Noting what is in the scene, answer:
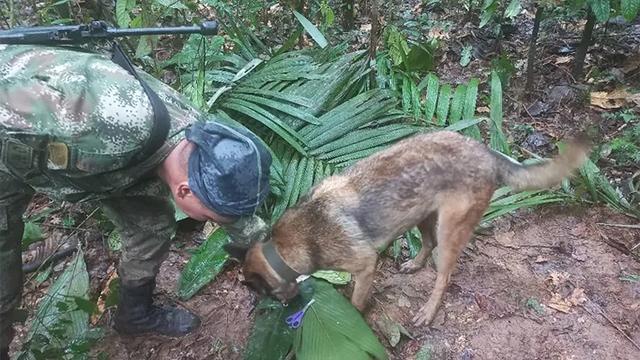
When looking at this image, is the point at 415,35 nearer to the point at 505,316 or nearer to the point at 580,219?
the point at 580,219

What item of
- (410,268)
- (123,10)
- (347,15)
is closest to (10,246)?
(123,10)

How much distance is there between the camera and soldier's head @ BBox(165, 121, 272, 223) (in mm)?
2418

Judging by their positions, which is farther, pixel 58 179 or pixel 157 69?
pixel 157 69

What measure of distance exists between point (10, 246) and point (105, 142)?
1103 mm

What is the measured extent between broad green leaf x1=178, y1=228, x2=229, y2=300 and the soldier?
1.15 meters

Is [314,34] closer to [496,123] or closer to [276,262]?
[496,123]

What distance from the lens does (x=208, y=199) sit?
2.48 meters

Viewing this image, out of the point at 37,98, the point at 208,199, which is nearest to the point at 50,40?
the point at 37,98

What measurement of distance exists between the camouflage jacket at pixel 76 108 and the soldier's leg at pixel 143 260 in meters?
0.70

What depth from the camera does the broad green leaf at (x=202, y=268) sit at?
392 centimetres

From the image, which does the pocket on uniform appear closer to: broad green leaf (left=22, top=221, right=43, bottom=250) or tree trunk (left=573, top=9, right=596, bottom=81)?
broad green leaf (left=22, top=221, right=43, bottom=250)

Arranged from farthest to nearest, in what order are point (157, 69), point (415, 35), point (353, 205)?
point (415, 35) < point (157, 69) < point (353, 205)

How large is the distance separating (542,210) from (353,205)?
188 cm

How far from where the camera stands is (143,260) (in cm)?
340
